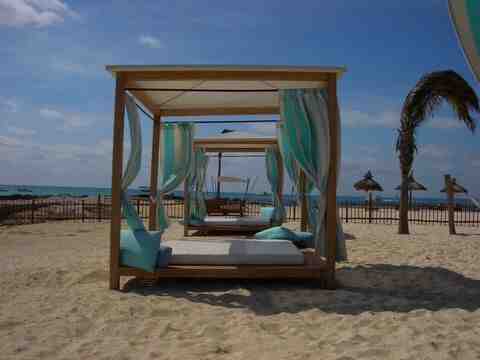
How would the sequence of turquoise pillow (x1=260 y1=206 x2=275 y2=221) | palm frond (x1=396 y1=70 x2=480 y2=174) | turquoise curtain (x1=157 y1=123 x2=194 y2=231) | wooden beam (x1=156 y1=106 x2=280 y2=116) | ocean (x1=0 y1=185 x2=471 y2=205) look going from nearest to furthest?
wooden beam (x1=156 y1=106 x2=280 y2=116) → turquoise curtain (x1=157 y1=123 x2=194 y2=231) → palm frond (x1=396 y1=70 x2=480 y2=174) → turquoise pillow (x1=260 y1=206 x2=275 y2=221) → ocean (x1=0 y1=185 x2=471 y2=205)

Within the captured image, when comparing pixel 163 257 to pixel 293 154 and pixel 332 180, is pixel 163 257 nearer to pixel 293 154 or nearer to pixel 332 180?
pixel 293 154

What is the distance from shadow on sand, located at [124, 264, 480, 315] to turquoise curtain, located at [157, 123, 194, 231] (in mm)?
2675

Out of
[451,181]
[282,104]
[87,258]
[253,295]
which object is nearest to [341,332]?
[253,295]

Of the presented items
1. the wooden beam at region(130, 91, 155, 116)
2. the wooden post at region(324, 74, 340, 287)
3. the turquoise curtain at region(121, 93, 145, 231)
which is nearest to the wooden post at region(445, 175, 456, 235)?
the wooden post at region(324, 74, 340, 287)

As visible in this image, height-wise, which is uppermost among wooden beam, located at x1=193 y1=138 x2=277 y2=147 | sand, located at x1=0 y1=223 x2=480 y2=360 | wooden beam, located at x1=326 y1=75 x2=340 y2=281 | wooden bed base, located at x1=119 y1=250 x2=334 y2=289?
wooden beam, located at x1=193 y1=138 x2=277 y2=147

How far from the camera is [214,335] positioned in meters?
3.08

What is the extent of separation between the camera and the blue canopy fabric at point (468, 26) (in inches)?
57.7

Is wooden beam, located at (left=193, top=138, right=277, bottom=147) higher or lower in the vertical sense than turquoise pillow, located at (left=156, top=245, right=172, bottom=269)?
higher

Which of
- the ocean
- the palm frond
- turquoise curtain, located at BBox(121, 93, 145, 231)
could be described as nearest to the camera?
turquoise curtain, located at BBox(121, 93, 145, 231)

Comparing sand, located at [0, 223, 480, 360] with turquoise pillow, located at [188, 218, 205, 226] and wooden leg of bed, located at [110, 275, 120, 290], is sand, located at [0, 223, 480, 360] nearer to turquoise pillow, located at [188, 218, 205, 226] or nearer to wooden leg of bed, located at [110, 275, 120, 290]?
wooden leg of bed, located at [110, 275, 120, 290]

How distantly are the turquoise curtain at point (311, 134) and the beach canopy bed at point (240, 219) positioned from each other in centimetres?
467

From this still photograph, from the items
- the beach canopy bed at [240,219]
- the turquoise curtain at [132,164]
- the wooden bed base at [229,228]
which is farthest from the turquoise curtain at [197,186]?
the turquoise curtain at [132,164]

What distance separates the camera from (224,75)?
15.4 feet

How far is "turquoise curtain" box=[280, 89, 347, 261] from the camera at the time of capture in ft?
15.8
